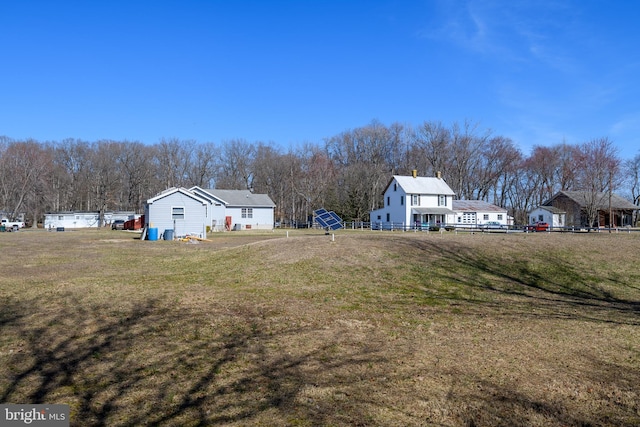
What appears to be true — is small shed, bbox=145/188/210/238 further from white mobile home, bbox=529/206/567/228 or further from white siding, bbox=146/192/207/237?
white mobile home, bbox=529/206/567/228

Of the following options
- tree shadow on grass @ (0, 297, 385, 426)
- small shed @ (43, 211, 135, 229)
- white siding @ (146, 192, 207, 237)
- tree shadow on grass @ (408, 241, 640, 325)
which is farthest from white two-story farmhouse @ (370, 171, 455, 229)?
tree shadow on grass @ (0, 297, 385, 426)

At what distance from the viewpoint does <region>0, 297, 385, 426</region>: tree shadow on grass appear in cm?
532

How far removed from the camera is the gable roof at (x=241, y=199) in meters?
60.7

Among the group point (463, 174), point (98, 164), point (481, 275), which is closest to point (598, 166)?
point (463, 174)

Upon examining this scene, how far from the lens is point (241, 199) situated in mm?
62062

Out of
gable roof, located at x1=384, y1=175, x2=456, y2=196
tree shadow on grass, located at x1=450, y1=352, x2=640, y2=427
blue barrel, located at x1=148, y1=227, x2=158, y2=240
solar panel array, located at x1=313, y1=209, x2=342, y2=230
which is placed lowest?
tree shadow on grass, located at x1=450, y1=352, x2=640, y2=427

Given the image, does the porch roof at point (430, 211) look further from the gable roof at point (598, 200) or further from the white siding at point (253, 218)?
the white siding at point (253, 218)

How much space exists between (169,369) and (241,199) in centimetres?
5614

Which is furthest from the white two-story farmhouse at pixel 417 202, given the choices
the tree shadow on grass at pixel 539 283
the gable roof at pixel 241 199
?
the tree shadow on grass at pixel 539 283

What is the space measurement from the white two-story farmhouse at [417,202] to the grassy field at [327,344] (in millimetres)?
39518

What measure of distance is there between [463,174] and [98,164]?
66.8m

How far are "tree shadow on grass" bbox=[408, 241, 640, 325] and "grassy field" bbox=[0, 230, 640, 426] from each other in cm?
12

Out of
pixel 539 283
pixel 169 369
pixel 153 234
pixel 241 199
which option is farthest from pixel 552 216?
pixel 169 369

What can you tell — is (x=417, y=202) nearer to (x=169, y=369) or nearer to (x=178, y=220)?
(x=178, y=220)
